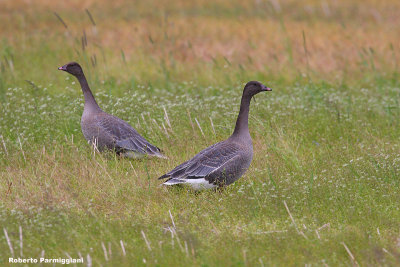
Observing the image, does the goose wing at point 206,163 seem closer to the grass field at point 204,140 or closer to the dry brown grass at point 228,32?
the grass field at point 204,140

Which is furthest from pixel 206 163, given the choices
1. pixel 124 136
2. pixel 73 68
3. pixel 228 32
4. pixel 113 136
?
pixel 228 32

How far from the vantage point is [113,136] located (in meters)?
11.0

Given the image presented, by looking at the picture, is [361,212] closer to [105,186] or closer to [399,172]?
[399,172]

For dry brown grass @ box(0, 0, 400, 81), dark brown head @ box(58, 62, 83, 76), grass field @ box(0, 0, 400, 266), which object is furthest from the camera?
dry brown grass @ box(0, 0, 400, 81)

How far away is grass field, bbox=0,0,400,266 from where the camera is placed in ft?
24.2

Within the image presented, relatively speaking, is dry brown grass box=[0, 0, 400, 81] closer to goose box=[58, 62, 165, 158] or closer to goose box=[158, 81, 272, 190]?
goose box=[58, 62, 165, 158]

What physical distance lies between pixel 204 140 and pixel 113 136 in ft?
5.64

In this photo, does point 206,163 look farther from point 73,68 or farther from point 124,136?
point 73,68

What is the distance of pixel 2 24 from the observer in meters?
19.8

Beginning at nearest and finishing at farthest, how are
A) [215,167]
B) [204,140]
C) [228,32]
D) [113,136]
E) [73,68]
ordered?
[215,167], [113,136], [204,140], [73,68], [228,32]

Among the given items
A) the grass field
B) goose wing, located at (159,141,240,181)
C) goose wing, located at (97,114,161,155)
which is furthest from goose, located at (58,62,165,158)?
goose wing, located at (159,141,240,181)

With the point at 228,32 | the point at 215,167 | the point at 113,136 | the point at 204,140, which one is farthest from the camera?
the point at 228,32

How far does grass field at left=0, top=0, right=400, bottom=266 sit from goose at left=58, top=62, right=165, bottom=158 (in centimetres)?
24

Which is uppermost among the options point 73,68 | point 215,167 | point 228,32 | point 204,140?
point 73,68
